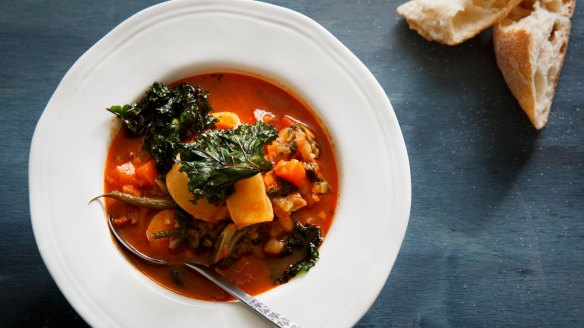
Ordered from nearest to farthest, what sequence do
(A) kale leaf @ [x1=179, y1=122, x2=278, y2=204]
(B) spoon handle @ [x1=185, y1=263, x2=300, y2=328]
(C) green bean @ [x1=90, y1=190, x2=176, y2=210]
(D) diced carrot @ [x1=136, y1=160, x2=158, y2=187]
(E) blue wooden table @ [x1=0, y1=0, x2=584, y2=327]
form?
(A) kale leaf @ [x1=179, y1=122, x2=278, y2=204], (B) spoon handle @ [x1=185, y1=263, x2=300, y2=328], (C) green bean @ [x1=90, y1=190, x2=176, y2=210], (D) diced carrot @ [x1=136, y1=160, x2=158, y2=187], (E) blue wooden table @ [x1=0, y1=0, x2=584, y2=327]

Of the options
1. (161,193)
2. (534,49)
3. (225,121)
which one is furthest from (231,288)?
(534,49)

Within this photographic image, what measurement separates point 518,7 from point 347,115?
199 centimetres

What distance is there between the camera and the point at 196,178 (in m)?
4.05

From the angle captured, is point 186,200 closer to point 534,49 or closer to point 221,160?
point 221,160

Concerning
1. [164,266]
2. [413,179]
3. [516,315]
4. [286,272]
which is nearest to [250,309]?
[286,272]

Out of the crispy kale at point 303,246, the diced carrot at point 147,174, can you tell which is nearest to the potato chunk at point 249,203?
the crispy kale at point 303,246

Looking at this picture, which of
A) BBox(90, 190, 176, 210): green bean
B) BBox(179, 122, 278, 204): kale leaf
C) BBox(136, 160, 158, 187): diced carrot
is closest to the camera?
BBox(179, 122, 278, 204): kale leaf

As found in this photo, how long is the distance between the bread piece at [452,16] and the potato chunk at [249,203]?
6.73ft

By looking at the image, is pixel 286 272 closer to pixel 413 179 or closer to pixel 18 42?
pixel 413 179

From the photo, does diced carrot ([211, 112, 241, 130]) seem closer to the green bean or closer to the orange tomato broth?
the orange tomato broth

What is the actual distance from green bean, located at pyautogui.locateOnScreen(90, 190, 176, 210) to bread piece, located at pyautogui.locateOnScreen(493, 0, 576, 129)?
2.98 meters

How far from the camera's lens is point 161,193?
4500 mm

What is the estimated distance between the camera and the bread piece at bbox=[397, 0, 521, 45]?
16.5 ft

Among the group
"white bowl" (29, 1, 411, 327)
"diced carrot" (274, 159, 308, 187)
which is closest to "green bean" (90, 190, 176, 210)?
"white bowl" (29, 1, 411, 327)
